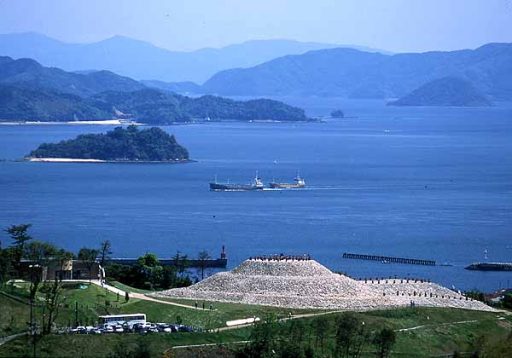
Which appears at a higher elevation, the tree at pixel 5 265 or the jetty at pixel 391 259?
the tree at pixel 5 265

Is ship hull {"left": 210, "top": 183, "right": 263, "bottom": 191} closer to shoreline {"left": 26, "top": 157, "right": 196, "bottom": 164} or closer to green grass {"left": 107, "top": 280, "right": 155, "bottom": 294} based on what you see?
shoreline {"left": 26, "top": 157, "right": 196, "bottom": 164}

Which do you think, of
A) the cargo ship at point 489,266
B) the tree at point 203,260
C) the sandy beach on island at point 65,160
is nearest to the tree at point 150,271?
the tree at point 203,260

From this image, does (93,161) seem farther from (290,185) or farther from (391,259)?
(391,259)

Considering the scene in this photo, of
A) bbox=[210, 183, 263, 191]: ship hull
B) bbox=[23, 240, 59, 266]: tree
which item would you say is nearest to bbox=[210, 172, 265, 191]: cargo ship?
bbox=[210, 183, 263, 191]: ship hull

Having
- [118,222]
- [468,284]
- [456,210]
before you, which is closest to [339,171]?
[456,210]

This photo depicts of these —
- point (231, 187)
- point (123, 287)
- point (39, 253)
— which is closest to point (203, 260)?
point (39, 253)

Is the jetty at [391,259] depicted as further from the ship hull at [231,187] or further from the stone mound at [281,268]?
the ship hull at [231,187]
